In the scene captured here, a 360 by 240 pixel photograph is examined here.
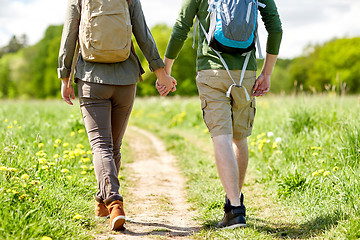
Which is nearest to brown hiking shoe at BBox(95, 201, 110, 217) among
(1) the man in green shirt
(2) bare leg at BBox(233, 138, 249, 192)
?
(1) the man in green shirt

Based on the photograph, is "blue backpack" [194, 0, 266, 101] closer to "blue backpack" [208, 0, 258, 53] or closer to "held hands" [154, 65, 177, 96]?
"blue backpack" [208, 0, 258, 53]

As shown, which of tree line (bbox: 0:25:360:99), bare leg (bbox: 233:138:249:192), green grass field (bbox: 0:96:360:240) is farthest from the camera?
tree line (bbox: 0:25:360:99)

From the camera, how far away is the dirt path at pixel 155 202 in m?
3.10

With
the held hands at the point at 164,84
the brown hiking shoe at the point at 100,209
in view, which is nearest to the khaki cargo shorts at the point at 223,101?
the held hands at the point at 164,84

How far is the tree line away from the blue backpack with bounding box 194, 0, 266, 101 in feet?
116

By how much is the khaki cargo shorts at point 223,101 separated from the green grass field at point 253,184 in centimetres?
81

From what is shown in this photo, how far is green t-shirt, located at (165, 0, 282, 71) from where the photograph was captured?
3.04 metres

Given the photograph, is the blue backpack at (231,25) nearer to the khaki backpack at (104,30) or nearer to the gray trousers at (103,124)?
the khaki backpack at (104,30)

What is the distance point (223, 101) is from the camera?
119 inches

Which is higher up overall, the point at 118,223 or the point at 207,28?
the point at 207,28

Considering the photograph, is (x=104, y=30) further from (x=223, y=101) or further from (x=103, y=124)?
(x=223, y=101)

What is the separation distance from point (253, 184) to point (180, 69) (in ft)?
120

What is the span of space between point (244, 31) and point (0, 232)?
7.07 ft

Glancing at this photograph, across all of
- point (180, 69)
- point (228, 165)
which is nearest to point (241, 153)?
point (228, 165)
